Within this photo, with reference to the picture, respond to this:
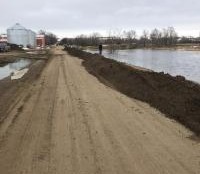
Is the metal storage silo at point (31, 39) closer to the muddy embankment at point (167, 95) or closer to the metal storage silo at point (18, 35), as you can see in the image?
the metal storage silo at point (18, 35)

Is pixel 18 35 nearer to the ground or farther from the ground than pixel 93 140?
nearer to the ground

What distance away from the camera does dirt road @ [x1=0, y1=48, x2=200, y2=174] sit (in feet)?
24.3

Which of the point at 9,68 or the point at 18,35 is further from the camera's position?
the point at 18,35

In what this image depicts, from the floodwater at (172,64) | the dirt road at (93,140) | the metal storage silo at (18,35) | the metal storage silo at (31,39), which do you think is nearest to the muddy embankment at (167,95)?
the dirt road at (93,140)

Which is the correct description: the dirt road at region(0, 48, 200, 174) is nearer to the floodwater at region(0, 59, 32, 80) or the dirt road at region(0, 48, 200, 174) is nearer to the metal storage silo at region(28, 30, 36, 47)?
the floodwater at region(0, 59, 32, 80)

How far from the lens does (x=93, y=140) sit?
9281mm

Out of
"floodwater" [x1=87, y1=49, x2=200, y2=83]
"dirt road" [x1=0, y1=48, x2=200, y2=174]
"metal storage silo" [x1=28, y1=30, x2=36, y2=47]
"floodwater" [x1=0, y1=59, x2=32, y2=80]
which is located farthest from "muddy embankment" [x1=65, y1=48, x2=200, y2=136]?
"metal storage silo" [x1=28, y1=30, x2=36, y2=47]

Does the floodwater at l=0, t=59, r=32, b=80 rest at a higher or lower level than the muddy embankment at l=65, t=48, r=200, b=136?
lower

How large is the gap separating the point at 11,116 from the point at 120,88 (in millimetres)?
8221

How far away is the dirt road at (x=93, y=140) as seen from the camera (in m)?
7.42

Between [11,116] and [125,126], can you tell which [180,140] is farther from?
[11,116]

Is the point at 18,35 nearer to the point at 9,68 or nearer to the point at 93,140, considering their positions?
the point at 9,68

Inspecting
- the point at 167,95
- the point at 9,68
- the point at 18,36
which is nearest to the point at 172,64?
the point at 9,68

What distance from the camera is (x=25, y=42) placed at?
15200cm
